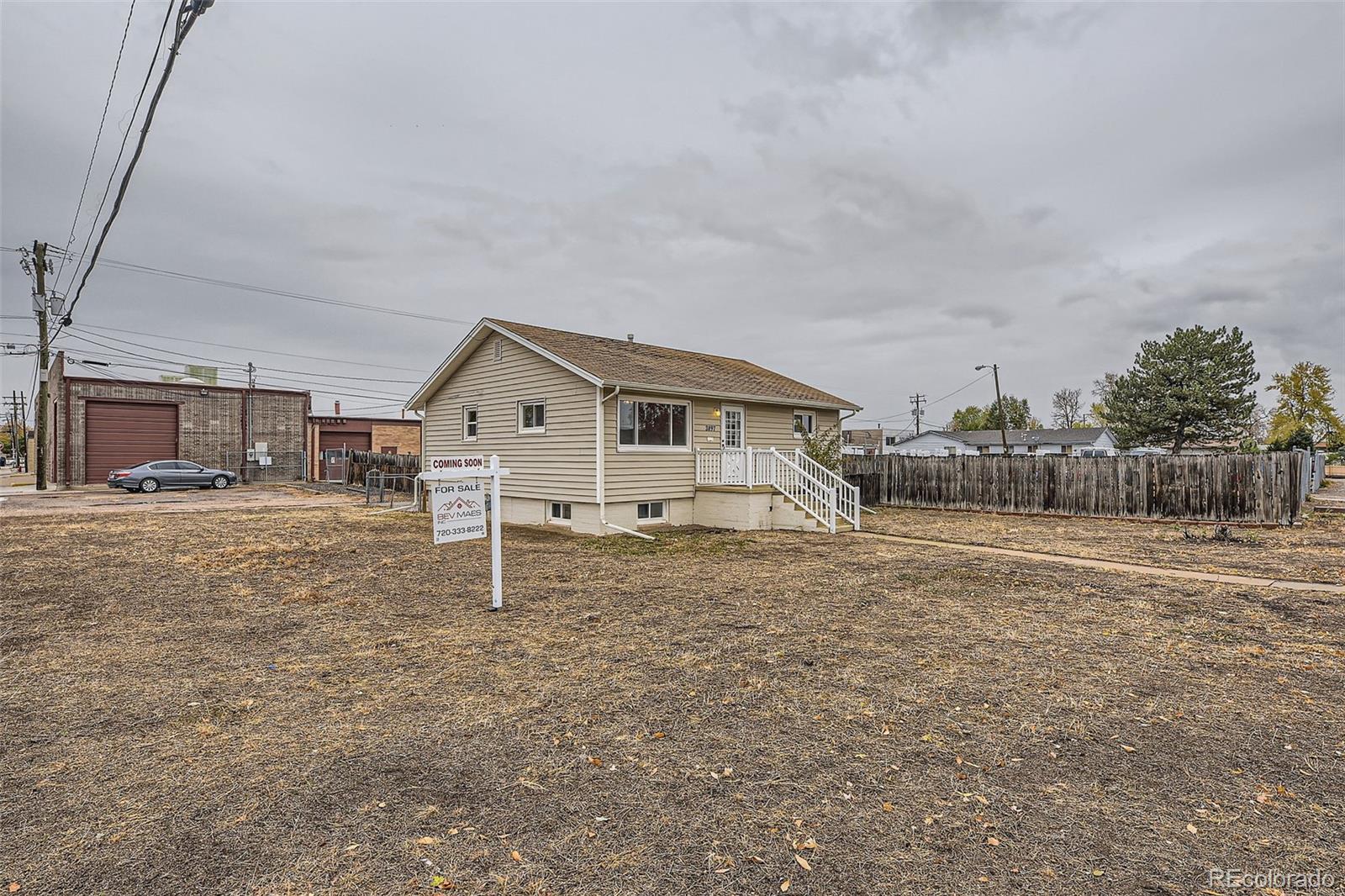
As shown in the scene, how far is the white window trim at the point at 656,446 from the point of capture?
1404 cm

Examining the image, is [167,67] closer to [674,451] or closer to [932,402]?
[674,451]

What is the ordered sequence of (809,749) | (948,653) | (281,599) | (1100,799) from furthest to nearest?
(281,599), (948,653), (809,749), (1100,799)

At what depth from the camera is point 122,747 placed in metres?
3.77

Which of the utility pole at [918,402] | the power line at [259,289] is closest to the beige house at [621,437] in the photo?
the power line at [259,289]

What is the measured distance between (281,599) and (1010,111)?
710 inches

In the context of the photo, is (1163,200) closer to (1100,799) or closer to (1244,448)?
(1100,799)

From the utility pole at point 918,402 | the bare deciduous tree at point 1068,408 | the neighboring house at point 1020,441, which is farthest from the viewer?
the bare deciduous tree at point 1068,408

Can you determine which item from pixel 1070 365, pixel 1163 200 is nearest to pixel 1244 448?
pixel 1070 365

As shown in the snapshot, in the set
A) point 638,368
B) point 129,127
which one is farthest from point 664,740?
point 638,368

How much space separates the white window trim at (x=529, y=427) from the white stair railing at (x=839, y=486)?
6176 millimetres

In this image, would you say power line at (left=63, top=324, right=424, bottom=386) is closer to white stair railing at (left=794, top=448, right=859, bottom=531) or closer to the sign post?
white stair railing at (left=794, top=448, right=859, bottom=531)

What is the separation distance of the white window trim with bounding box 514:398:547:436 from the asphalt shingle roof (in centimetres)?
141

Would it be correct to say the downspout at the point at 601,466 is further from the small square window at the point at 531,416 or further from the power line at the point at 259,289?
the power line at the point at 259,289

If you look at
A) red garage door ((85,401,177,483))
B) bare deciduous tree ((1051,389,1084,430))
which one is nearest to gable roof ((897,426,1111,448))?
bare deciduous tree ((1051,389,1084,430))
